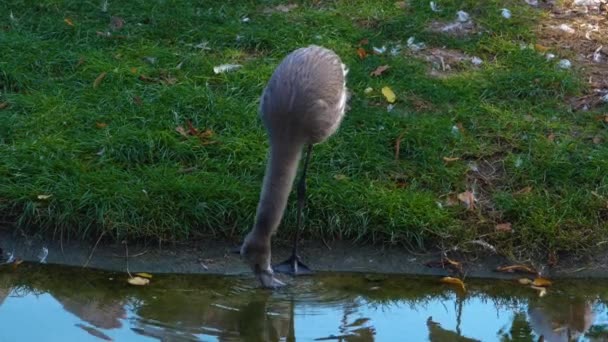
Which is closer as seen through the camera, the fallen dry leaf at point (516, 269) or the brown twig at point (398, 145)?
the fallen dry leaf at point (516, 269)

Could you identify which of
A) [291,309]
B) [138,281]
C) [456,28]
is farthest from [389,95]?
[138,281]

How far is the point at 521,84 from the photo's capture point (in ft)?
26.7

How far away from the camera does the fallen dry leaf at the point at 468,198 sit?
269 inches

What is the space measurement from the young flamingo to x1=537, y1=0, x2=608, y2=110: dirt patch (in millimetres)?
2387

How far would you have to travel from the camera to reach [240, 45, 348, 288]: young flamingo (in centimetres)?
573

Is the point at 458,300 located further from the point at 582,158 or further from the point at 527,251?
the point at 582,158

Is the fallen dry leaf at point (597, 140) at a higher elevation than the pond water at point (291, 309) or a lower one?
higher

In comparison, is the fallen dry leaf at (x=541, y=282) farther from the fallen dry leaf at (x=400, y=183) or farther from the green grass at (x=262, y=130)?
the fallen dry leaf at (x=400, y=183)

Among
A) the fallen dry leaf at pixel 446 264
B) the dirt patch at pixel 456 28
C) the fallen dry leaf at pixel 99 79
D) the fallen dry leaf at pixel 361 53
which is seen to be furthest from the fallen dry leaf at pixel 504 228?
the fallen dry leaf at pixel 99 79

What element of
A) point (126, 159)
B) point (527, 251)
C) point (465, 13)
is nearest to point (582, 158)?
point (527, 251)

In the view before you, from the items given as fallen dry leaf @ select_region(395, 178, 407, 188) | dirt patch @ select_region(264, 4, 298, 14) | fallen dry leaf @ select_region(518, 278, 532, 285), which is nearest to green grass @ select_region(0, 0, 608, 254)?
fallen dry leaf @ select_region(395, 178, 407, 188)

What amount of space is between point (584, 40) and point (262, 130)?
10.5 ft

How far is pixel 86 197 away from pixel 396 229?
200cm

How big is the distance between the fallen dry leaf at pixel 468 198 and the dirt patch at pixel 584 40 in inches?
61.4
